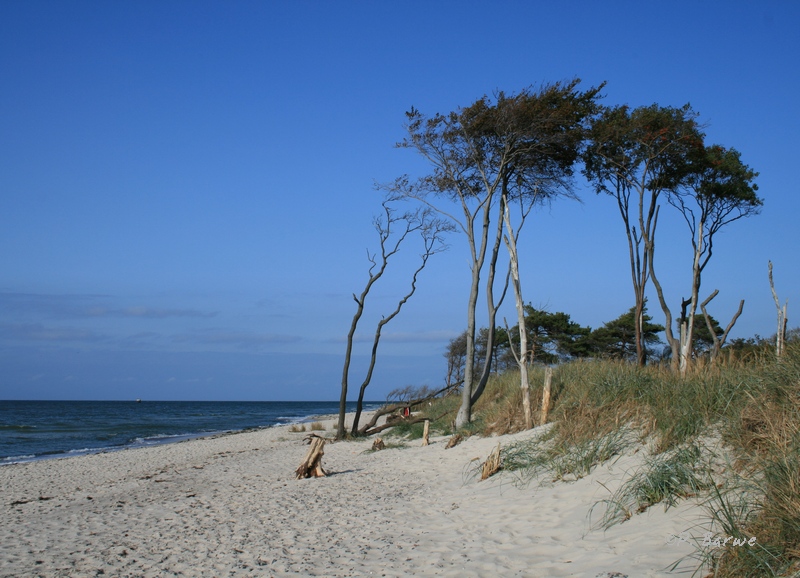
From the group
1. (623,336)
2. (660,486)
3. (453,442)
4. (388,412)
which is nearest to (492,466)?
(660,486)

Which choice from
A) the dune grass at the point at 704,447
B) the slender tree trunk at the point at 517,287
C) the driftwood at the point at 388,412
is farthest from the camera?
the driftwood at the point at 388,412

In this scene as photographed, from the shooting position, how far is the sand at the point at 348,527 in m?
5.55

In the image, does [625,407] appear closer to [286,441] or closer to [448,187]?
[448,187]

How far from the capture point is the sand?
5547mm

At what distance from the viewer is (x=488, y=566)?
217 inches


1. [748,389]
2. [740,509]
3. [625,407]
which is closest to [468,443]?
[625,407]

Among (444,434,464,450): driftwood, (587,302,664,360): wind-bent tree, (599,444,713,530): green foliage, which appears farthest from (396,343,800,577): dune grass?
(587,302,664,360): wind-bent tree

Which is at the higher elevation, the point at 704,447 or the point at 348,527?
the point at 704,447

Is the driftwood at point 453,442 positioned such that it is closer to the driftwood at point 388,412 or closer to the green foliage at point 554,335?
the driftwood at point 388,412

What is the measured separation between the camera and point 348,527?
23.8 feet

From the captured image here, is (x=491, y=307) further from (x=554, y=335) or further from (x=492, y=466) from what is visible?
(x=554, y=335)

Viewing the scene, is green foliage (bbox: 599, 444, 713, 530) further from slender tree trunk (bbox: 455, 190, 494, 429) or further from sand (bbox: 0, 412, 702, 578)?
slender tree trunk (bbox: 455, 190, 494, 429)

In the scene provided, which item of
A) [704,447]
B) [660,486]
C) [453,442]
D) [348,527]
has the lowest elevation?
[348,527]

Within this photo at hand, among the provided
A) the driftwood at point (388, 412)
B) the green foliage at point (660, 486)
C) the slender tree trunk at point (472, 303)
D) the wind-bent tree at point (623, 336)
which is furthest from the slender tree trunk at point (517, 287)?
the wind-bent tree at point (623, 336)
